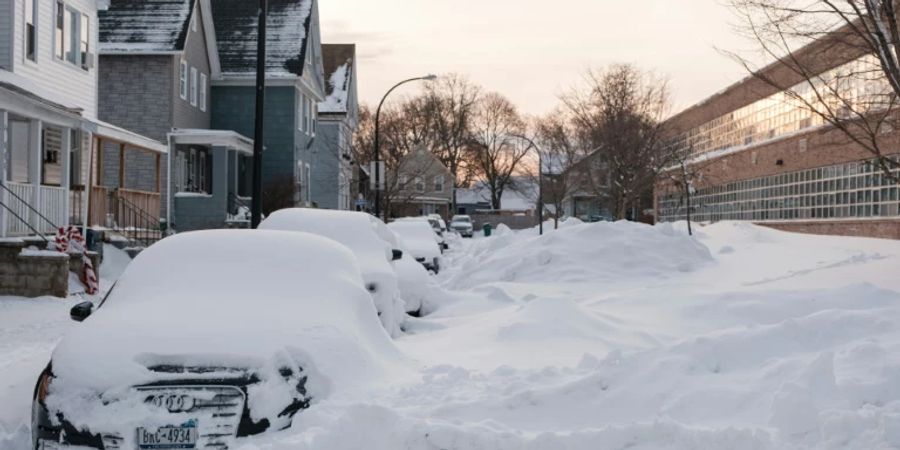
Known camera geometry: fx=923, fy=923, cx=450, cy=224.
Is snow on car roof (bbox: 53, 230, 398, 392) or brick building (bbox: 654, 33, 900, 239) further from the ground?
brick building (bbox: 654, 33, 900, 239)

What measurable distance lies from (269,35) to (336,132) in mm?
11368

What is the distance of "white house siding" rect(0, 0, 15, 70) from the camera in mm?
19797

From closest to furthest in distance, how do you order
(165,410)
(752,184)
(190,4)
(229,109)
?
(165,410) → (190,4) → (229,109) → (752,184)

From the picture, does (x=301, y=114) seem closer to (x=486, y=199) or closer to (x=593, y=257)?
(x=593, y=257)

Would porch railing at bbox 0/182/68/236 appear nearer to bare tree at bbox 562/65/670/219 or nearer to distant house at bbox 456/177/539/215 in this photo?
bare tree at bbox 562/65/670/219

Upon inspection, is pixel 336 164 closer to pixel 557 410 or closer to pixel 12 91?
pixel 12 91

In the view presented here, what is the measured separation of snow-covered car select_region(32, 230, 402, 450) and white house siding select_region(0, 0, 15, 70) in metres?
14.9

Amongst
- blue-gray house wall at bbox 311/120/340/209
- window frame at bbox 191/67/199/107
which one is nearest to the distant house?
blue-gray house wall at bbox 311/120/340/209

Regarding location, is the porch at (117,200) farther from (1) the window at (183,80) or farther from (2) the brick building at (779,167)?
(2) the brick building at (779,167)

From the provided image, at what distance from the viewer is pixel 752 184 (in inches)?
1833

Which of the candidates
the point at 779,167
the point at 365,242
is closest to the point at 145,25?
the point at 365,242

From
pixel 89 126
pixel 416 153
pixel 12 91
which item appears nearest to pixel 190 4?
pixel 89 126

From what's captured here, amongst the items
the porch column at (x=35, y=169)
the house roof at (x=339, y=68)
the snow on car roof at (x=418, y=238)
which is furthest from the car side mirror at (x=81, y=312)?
the house roof at (x=339, y=68)

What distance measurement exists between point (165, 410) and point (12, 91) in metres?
13.7
